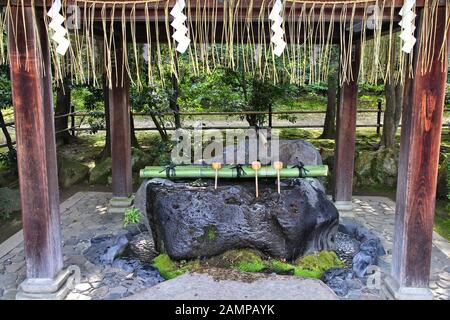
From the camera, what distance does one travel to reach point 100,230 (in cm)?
543

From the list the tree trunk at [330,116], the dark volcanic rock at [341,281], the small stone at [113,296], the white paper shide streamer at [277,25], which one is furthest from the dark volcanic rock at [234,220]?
the tree trunk at [330,116]

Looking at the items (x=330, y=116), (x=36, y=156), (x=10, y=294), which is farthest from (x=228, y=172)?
(x=330, y=116)

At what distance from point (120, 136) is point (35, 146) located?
2715mm

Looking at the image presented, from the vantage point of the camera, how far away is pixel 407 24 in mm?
3100

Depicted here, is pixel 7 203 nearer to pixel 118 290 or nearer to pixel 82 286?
pixel 82 286

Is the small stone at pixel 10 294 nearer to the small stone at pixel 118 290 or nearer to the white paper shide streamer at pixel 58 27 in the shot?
the small stone at pixel 118 290

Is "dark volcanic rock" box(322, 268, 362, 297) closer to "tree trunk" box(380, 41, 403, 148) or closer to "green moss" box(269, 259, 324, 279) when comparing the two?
"green moss" box(269, 259, 324, 279)

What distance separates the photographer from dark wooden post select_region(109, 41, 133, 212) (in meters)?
6.06

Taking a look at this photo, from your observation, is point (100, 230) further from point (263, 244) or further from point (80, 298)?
point (263, 244)

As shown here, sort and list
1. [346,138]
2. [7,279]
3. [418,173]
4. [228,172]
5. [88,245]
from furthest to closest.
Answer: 1. [346,138]
2. [88,245]
3. [228,172]
4. [7,279]
5. [418,173]

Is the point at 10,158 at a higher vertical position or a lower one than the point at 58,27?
lower

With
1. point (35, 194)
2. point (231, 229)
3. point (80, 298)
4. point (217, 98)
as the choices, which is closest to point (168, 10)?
point (35, 194)

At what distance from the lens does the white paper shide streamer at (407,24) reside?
3081mm

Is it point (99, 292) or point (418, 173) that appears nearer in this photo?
point (418, 173)
